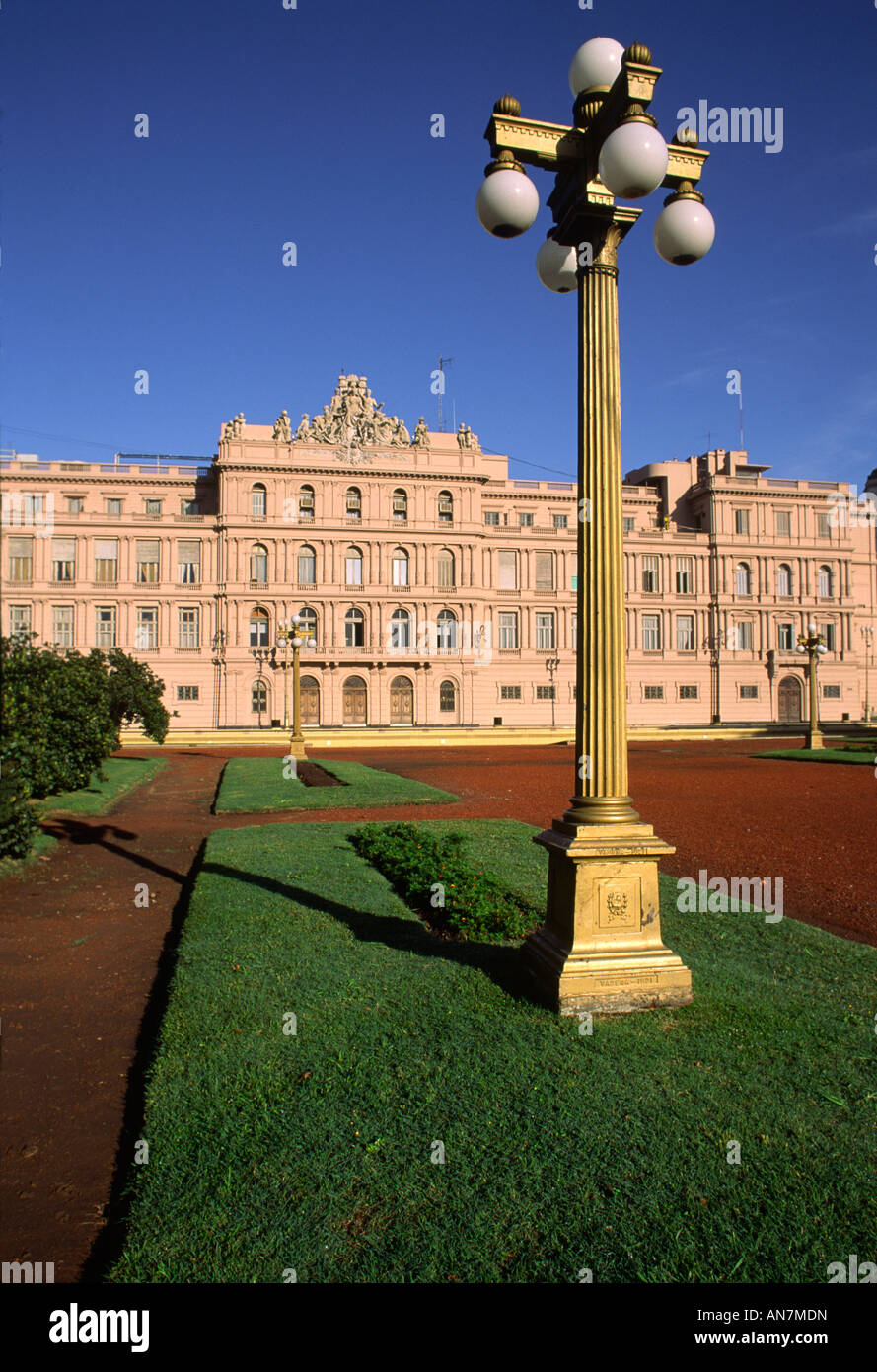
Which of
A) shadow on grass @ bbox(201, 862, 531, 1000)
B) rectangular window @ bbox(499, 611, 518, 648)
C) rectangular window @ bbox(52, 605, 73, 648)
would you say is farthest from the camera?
rectangular window @ bbox(499, 611, 518, 648)

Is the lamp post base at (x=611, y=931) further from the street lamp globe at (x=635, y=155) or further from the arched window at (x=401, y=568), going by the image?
the arched window at (x=401, y=568)

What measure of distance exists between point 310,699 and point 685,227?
45307 millimetres

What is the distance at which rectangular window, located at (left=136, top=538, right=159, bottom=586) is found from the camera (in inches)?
1934

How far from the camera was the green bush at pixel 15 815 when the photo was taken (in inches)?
307

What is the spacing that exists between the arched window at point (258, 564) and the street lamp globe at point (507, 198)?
45054 mm

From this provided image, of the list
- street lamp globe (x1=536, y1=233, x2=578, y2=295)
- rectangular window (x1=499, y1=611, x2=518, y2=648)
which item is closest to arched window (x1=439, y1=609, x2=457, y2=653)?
rectangular window (x1=499, y1=611, x2=518, y2=648)

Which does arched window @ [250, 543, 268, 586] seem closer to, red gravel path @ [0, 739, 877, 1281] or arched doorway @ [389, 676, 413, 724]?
arched doorway @ [389, 676, 413, 724]

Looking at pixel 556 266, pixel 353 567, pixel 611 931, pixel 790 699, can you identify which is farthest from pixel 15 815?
pixel 790 699

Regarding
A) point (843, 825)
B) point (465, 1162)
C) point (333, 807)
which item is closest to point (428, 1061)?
point (465, 1162)

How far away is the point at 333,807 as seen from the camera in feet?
53.6

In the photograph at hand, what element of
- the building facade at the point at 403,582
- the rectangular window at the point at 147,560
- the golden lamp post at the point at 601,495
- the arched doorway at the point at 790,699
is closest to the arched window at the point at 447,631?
the building facade at the point at 403,582

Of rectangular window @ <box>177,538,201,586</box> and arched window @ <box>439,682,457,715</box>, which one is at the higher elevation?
rectangular window @ <box>177,538,201,586</box>

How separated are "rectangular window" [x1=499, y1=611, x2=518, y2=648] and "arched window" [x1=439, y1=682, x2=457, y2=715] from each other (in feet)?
15.2
